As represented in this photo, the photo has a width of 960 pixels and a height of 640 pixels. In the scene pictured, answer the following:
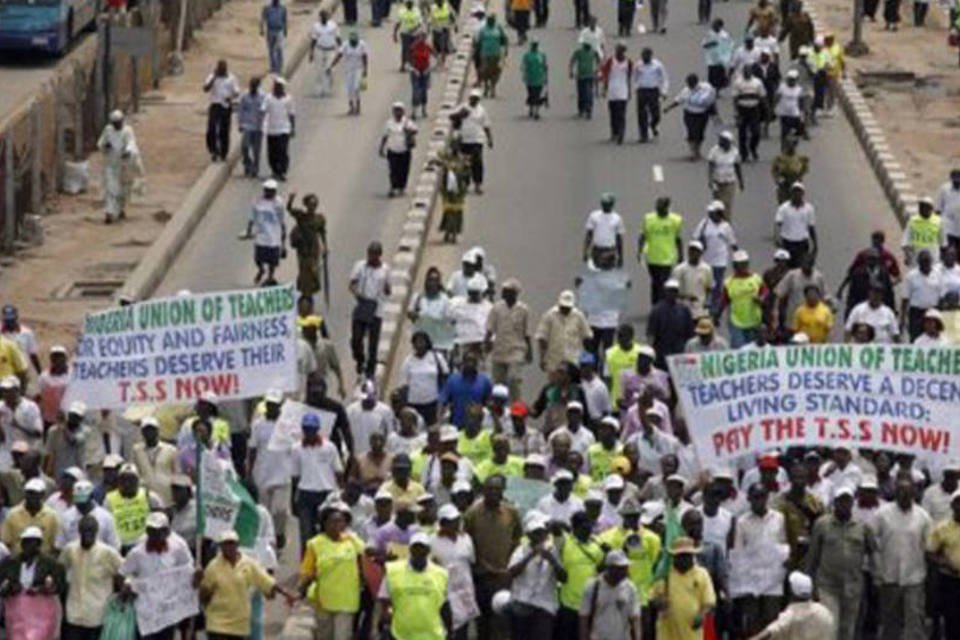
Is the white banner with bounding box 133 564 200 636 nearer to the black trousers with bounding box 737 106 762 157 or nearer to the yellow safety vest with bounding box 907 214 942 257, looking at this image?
the yellow safety vest with bounding box 907 214 942 257

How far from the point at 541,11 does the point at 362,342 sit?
23109mm

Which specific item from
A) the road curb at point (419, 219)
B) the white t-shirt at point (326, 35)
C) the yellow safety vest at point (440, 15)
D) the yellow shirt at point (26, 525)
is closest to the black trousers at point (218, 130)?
the road curb at point (419, 219)

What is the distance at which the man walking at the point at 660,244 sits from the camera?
131ft

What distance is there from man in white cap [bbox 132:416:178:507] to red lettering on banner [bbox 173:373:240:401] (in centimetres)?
32

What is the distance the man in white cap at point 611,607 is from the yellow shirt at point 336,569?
1636mm

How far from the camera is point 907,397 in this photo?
29594 mm

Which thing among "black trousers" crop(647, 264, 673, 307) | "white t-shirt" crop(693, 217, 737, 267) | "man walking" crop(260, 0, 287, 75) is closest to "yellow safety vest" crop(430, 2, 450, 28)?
"man walking" crop(260, 0, 287, 75)

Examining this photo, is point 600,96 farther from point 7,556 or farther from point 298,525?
point 7,556

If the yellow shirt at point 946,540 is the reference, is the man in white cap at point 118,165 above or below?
below

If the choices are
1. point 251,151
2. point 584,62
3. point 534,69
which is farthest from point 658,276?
point 534,69

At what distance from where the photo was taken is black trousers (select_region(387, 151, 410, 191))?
47.8 metres

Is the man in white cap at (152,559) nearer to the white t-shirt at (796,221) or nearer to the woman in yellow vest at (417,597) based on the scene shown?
the woman in yellow vest at (417,597)

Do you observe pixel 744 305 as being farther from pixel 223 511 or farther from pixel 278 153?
pixel 278 153

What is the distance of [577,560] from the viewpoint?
2864 cm
